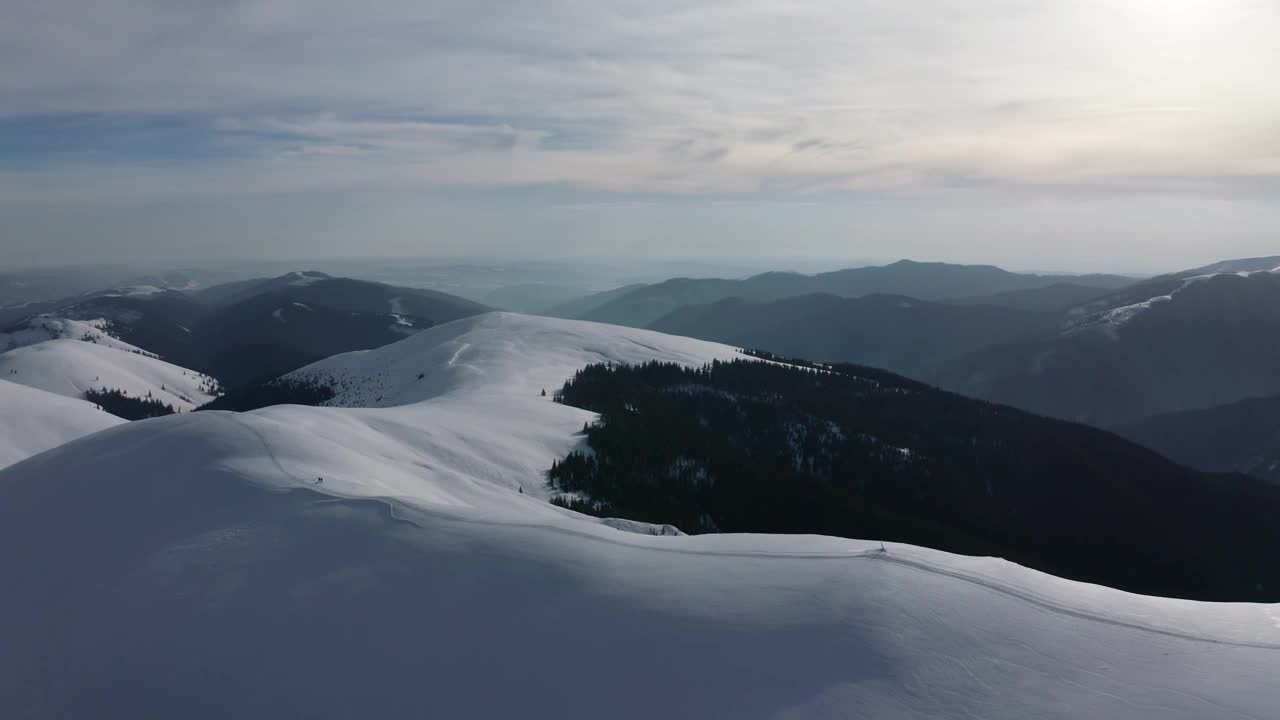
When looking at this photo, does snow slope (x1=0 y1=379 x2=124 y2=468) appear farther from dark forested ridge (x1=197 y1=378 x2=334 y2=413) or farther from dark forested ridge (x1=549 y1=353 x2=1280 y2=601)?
dark forested ridge (x1=549 y1=353 x2=1280 y2=601)

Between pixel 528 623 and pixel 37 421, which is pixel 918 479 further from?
pixel 37 421

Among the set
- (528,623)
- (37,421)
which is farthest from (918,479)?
(37,421)

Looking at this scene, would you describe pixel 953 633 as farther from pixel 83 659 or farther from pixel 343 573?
Result: pixel 83 659

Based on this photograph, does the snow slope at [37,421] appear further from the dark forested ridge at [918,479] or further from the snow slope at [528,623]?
the snow slope at [528,623]

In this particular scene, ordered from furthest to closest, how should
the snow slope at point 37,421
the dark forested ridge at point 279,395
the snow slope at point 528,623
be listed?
the dark forested ridge at point 279,395, the snow slope at point 37,421, the snow slope at point 528,623

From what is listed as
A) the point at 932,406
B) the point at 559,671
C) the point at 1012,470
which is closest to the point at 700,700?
the point at 559,671

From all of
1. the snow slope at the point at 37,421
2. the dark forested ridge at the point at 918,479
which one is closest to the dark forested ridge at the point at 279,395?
the snow slope at the point at 37,421

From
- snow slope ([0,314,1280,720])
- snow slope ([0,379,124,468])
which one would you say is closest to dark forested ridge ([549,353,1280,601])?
snow slope ([0,314,1280,720])
